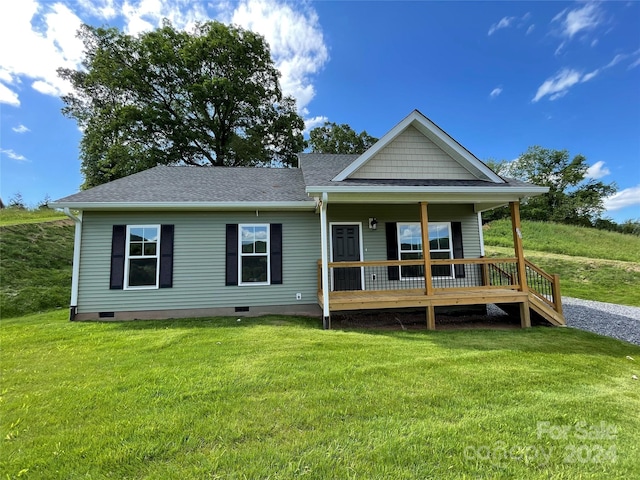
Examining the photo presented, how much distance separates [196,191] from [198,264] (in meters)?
2.01

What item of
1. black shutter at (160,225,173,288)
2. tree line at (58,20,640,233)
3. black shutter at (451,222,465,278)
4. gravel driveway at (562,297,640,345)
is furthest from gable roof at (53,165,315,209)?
tree line at (58,20,640,233)

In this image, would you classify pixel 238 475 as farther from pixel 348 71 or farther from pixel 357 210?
pixel 348 71

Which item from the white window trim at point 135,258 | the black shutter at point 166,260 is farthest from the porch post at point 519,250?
the white window trim at point 135,258

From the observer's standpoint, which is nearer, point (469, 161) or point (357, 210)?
point (469, 161)

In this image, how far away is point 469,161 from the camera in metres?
7.75

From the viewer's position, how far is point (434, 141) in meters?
7.91

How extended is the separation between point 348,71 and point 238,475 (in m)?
18.3

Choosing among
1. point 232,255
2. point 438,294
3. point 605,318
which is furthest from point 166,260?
point 605,318

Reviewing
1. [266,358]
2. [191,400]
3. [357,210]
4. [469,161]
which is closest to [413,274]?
[357,210]

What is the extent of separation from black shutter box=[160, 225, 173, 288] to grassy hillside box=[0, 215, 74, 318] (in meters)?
4.54

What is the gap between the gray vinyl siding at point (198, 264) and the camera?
7.28 metres

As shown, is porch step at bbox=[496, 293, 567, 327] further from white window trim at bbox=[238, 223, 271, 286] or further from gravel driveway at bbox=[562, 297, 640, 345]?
white window trim at bbox=[238, 223, 271, 286]

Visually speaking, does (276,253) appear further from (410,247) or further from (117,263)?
(117,263)

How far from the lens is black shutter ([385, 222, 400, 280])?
8250 mm
